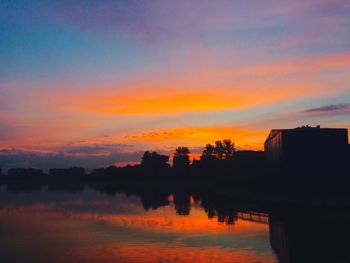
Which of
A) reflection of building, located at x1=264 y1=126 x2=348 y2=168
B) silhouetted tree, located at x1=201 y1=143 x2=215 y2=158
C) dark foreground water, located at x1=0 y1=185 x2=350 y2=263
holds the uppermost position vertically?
silhouetted tree, located at x1=201 y1=143 x2=215 y2=158

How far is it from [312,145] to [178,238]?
39328mm

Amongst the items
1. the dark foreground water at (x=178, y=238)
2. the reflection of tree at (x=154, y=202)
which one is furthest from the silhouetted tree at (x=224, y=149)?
the dark foreground water at (x=178, y=238)

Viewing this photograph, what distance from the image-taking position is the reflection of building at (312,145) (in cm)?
6650

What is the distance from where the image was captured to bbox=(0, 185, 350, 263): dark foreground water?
1074 inches

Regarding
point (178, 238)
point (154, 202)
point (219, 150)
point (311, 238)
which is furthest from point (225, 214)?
point (219, 150)

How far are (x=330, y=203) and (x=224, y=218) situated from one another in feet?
39.8

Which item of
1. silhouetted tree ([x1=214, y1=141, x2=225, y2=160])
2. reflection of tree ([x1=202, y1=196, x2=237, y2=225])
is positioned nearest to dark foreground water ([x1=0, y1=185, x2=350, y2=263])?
reflection of tree ([x1=202, y1=196, x2=237, y2=225])

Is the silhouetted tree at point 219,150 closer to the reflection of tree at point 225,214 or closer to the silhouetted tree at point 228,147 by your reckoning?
the silhouetted tree at point 228,147

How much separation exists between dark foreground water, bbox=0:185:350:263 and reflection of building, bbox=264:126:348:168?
19.9 m

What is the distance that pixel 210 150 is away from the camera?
19212 centimetres

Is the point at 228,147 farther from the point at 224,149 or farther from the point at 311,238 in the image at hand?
the point at 311,238

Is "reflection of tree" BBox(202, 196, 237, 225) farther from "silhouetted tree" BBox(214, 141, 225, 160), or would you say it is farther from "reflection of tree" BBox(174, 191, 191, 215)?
"silhouetted tree" BBox(214, 141, 225, 160)

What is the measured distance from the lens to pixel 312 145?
2628 inches

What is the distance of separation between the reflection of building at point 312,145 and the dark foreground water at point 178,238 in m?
19.9
